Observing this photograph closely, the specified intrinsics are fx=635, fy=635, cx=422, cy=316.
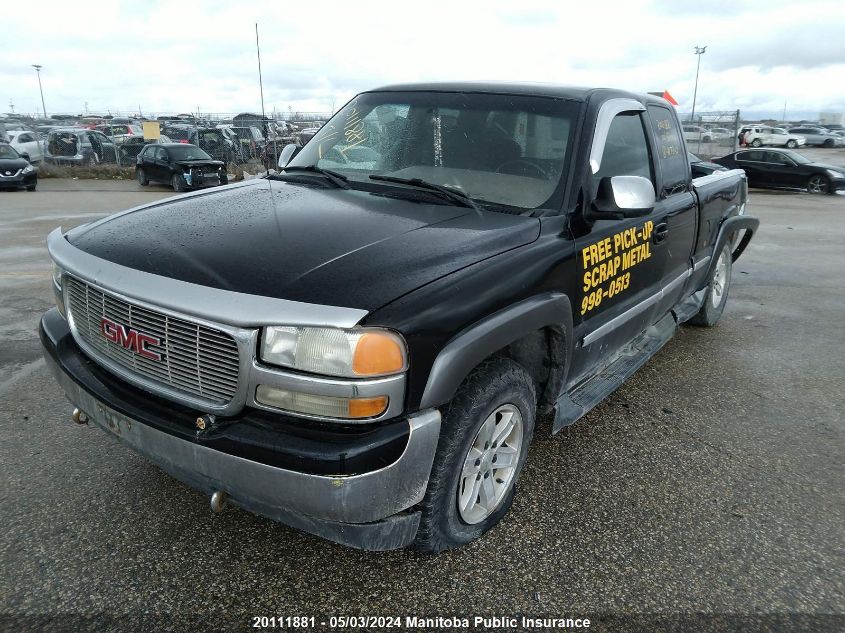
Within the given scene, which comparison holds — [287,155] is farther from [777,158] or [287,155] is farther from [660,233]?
[777,158]

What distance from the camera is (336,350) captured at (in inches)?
76.0

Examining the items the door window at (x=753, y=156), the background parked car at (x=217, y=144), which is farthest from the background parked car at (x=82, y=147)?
the door window at (x=753, y=156)

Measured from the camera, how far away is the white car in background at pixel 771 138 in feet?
139

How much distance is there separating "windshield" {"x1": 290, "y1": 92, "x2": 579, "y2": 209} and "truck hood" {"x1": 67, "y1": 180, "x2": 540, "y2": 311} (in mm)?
283

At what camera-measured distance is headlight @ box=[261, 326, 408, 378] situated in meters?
1.92

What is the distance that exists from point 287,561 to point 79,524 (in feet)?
3.07

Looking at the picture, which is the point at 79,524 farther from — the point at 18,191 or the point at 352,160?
the point at 18,191

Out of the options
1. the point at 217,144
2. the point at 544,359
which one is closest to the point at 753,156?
the point at 217,144

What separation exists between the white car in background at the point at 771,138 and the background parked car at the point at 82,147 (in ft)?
124

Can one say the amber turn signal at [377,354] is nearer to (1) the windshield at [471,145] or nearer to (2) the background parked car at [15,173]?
(1) the windshield at [471,145]

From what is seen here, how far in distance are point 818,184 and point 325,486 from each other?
21.1m

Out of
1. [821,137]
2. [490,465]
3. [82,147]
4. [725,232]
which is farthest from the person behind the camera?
[821,137]

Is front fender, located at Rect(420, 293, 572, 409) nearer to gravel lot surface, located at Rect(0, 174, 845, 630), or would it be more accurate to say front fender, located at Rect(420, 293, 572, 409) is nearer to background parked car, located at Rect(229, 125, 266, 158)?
gravel lot surface, located at Rect(0, 174, 845, 630)

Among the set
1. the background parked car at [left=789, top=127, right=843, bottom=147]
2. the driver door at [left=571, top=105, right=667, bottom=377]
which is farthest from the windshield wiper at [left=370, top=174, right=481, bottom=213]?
the background parked car at [left=789, top=127, right=843, bottom=147]
